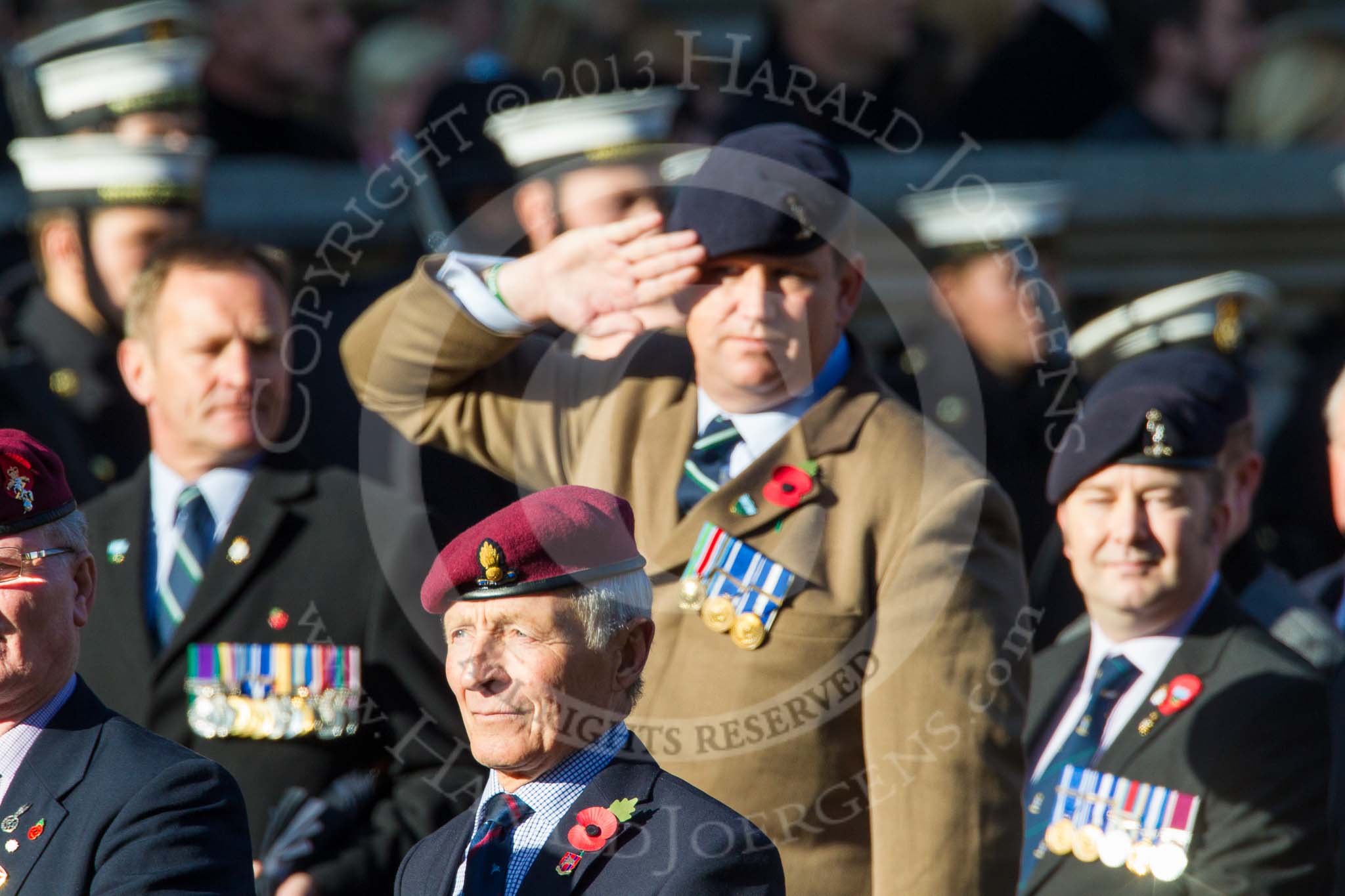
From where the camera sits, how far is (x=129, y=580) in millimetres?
4551

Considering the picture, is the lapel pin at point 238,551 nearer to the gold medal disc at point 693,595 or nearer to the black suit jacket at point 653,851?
the gold medal disc at point 693,595

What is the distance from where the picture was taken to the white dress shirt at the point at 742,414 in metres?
4.23

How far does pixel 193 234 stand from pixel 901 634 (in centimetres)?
199

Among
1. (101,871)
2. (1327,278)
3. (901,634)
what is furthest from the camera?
(1327,278)

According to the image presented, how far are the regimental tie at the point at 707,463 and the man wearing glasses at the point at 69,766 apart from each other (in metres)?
1.20

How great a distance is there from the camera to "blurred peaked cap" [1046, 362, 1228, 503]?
4621mm

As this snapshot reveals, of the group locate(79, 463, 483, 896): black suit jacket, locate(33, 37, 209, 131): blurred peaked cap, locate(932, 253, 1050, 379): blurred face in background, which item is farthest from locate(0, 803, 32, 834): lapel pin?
locate(932, 253, 1050, 379): blurred face in background

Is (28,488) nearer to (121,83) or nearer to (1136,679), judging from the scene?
(1136,679)

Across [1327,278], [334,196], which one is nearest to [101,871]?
[334,196]

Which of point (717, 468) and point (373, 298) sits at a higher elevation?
point (373, 298)

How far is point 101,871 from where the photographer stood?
3.22 m

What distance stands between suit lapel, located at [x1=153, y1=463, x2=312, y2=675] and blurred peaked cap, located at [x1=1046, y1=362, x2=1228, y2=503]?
5.49 feet

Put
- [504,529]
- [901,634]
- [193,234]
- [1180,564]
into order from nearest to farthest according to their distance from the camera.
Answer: [504,529] → [901,634] → [1180,564] → [193,234]

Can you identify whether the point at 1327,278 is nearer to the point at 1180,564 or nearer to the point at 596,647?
the point at 1180,564
